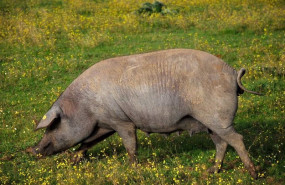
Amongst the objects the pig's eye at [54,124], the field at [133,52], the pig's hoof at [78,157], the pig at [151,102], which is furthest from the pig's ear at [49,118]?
the pig's hoof at [78,157]

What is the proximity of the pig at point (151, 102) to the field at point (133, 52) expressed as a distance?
16.8 inches

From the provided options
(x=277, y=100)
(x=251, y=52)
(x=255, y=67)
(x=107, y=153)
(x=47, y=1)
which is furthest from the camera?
(x=47, y=1)

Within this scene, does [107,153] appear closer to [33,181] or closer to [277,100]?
[33,181]

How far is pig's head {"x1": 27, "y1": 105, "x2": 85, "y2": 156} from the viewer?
6106 mm

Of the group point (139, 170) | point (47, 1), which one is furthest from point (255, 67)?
point (47, 1)

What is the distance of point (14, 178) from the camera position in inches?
242

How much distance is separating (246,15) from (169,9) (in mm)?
3228

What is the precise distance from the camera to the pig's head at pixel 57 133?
611 cm

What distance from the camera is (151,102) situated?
18.8 ft

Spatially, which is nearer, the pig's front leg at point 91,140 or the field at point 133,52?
the field at point 133,52

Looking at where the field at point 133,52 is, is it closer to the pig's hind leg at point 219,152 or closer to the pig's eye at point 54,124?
the pig's hind leg at point 219,152

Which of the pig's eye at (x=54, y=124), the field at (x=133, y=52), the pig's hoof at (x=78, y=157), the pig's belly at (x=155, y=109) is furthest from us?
the pig's hoof at (x=78, y=157)

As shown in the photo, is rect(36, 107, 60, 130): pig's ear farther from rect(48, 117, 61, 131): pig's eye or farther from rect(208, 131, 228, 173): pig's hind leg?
rect(208, 131, 228, 173): pig's hind leg

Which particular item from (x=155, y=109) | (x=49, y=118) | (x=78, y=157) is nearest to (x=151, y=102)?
(x=155, y=109)
